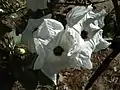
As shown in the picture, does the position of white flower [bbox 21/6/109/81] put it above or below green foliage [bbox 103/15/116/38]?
above

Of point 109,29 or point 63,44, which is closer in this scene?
point 63,44

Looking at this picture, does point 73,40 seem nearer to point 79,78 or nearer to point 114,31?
point 114,31

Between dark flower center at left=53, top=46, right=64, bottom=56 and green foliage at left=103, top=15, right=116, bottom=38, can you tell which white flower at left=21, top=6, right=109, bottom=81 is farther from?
green foliage at left=103, top=15, right=116, bottom=38

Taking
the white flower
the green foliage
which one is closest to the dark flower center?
the white flower

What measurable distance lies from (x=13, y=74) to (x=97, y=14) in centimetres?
41

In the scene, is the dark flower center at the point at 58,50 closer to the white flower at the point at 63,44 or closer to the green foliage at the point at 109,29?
the white flower at the point at 63,44

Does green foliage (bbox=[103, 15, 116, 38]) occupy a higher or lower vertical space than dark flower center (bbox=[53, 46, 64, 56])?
lower

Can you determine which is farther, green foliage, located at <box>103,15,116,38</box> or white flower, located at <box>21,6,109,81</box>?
green foliage, located at <box>103,15,116,38</box>

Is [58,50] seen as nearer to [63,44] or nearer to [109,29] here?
[63,44]

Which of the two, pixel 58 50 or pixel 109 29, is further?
pixel 109 29

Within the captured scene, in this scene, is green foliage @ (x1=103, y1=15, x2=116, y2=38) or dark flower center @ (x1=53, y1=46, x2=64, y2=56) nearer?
dark flower center @ (x1=53, y1=46, x2=64, y2=56)

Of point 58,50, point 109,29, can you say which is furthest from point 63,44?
Answer: point 109,29

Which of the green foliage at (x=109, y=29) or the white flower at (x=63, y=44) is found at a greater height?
the white flower at (x=63, y=44)

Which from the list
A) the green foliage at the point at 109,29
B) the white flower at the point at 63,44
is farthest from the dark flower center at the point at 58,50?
the green foliage at the point at 109,29
